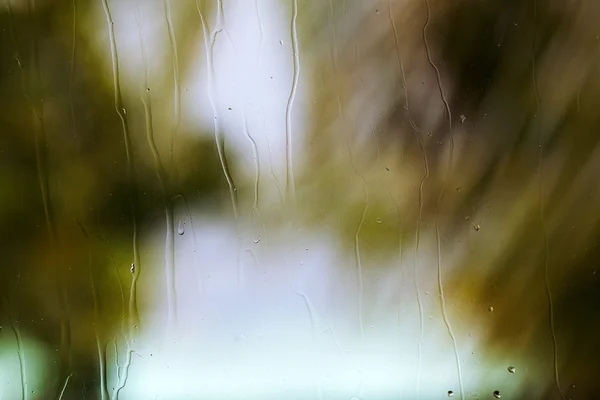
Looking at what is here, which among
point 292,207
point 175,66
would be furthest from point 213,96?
point 292,207

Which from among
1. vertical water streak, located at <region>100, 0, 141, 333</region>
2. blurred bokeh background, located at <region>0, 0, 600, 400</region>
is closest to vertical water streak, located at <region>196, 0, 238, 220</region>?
blurred bokeh background, located at <region>0, 0, 600, 400</region>

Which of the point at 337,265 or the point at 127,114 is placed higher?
the point at 127,114

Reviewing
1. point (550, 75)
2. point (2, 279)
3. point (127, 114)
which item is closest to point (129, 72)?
point (127, 114)

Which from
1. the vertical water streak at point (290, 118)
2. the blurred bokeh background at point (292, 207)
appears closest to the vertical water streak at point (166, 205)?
the blurred bokeh background at point (292, 207)

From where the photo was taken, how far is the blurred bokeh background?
471 millimetres

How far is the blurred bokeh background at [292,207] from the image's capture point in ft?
1.54

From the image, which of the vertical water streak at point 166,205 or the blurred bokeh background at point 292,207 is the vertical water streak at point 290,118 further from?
the vertical water streak at point 166,205

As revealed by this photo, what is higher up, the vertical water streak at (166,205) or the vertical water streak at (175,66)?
the vertical water streak at (175,66)

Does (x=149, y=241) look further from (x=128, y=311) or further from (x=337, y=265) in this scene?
(x=337, y=265)

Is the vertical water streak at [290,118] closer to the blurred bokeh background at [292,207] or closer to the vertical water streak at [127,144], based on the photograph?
the blurred bokeh background at [292,207]

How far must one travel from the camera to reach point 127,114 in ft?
1.55

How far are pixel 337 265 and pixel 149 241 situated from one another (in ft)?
0.83

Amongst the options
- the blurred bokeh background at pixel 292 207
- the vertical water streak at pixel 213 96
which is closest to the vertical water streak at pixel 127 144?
the blurred bokeh background at pixel 292 207

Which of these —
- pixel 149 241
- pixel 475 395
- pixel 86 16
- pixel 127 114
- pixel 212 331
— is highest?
pixel 86 16
